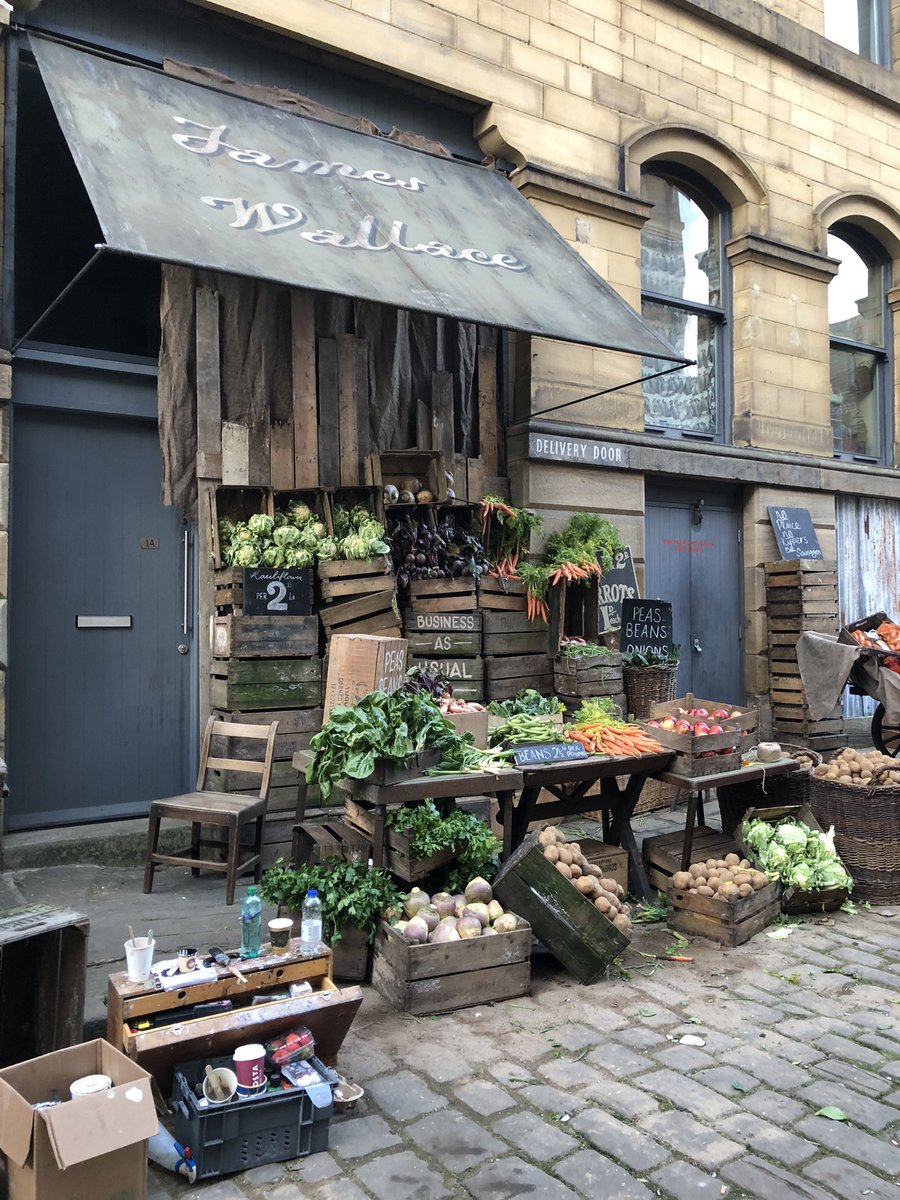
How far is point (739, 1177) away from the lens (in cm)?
305

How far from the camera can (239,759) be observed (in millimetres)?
6570

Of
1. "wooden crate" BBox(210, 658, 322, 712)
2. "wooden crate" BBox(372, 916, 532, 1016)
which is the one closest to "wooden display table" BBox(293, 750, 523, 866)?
"wooden crate" BBox(372, 916, 532, 1016)

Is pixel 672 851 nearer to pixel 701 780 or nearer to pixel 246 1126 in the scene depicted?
pixel 701 780

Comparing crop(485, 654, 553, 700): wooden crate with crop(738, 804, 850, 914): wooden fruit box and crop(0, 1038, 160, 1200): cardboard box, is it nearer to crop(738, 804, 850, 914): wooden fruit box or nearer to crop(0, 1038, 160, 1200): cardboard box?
crop(738, 804, 850, 914): wooden fruit box

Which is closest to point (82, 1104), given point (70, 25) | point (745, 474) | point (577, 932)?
point (577, 932)

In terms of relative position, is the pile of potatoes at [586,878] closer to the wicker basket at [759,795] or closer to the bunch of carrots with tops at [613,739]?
the bunch of carrots with tops at [613,739]

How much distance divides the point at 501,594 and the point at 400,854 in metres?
3.37

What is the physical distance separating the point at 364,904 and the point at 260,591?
2863mm

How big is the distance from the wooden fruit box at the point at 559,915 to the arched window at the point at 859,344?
939 centimetres

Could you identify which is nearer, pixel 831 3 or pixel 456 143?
pixel 456 143

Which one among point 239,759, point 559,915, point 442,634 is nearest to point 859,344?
point 442,634

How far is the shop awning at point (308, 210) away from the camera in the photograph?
220 inches

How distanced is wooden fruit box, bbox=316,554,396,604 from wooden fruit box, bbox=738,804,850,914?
314cm

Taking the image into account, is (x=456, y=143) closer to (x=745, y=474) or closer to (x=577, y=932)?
(x=745, y=474)
